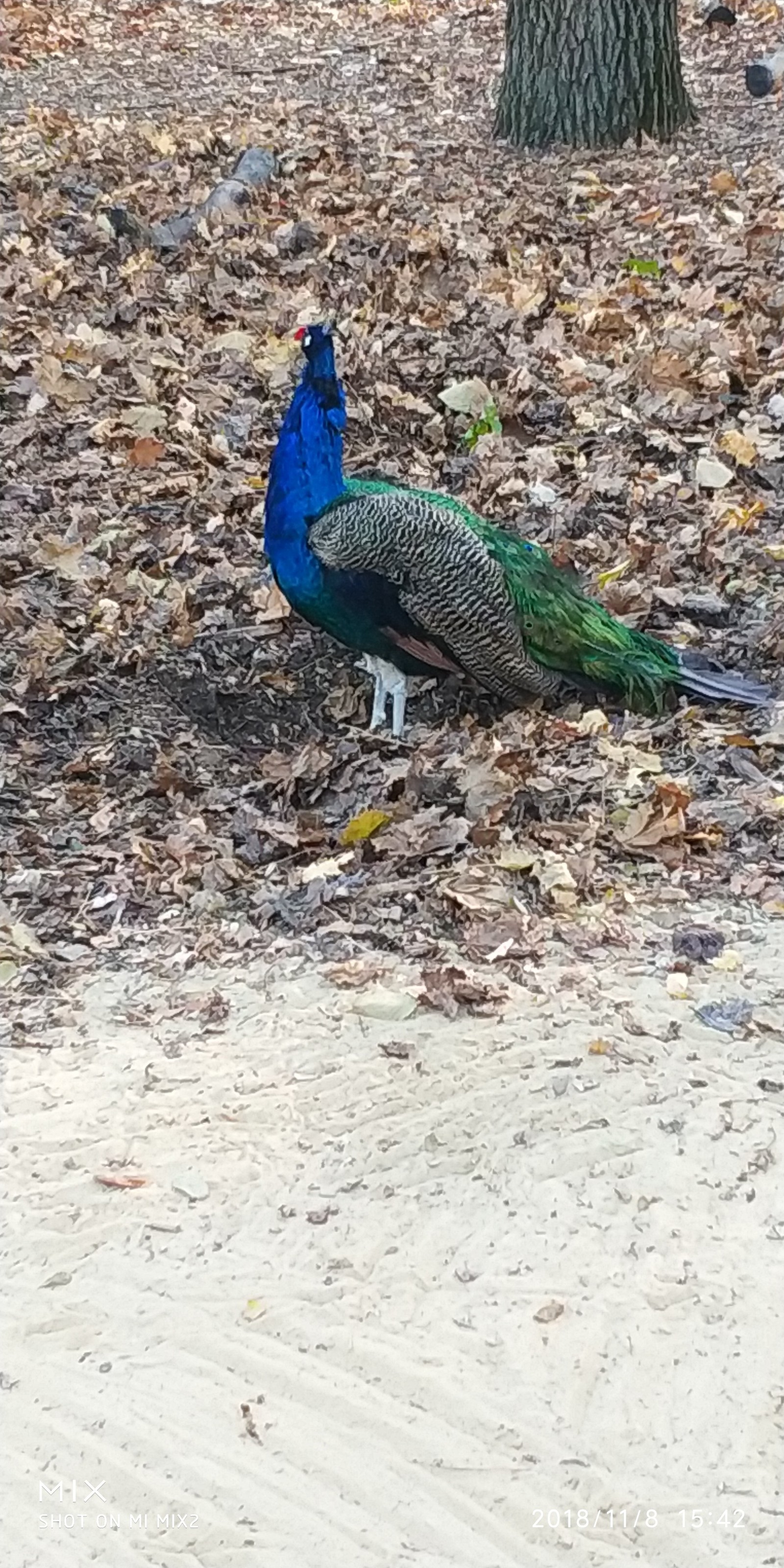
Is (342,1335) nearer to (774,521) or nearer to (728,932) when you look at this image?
(728,932)

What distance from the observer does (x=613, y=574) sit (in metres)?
5.14

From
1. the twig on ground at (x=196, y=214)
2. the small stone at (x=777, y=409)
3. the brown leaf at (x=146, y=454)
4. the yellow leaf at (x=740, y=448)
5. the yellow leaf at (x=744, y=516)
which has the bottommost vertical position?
the yellow leaf at (x=744, y=516)

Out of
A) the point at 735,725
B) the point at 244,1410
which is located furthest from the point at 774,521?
the point at 244,1410

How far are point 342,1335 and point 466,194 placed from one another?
21.0 feet

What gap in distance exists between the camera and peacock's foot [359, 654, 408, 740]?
4.55m

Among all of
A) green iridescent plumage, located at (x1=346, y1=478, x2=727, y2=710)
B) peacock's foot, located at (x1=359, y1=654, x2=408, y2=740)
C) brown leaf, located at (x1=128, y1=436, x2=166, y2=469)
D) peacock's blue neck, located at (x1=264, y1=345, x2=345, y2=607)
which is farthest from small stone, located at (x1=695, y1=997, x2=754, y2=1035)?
brown leaf, located at (x1=128, y1=436, x2=166, y2=469)

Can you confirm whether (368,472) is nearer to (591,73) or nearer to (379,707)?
(379,707)

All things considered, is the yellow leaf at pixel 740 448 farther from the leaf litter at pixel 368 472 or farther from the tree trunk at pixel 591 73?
the tree trunk at pixel 591 73

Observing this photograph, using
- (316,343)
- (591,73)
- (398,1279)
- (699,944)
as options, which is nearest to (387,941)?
(699,944)

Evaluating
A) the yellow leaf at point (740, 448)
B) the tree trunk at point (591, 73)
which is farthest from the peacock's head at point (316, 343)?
the tree trunk at point (591, 73)

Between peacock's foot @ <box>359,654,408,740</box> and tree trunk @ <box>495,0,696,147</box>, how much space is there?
471 centimetres

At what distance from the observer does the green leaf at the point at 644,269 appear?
6922mm

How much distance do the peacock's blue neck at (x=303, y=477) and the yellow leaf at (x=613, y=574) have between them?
1045mm

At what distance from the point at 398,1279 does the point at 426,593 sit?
7.16 feet
